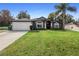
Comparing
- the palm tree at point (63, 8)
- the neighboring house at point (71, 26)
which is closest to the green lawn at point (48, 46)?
the neighboring house at point (71, 26)

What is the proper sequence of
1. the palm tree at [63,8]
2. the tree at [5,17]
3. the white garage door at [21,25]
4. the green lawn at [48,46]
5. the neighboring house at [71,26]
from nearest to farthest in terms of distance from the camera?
the green lawn at [48,46] → the palm tree at [63,8] → the tree at [5,17] → the neighboring house at [71,26] → the white garage door at [21,25]

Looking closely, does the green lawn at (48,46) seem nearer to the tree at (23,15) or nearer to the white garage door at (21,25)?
the white garage door at (21,25)

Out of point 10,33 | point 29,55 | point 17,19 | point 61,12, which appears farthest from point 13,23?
point 29,55

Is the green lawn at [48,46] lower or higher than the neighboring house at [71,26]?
lower

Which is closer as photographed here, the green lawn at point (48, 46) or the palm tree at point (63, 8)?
the green lawn at point (48, 46)

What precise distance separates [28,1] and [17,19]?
6.70ft

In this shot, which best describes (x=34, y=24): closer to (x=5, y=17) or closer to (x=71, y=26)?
(x=5, y=17)

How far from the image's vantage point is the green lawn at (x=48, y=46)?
6.60 m

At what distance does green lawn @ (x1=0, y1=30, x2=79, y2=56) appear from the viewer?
6.60m

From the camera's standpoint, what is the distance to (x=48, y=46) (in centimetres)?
748

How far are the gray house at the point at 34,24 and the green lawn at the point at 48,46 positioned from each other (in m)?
0.27

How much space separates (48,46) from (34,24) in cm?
160

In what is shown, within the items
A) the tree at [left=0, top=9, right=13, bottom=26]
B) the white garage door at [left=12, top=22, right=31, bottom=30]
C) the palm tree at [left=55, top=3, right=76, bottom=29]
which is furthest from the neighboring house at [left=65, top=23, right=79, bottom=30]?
the tree at [left=0, top=9, right=13, bottom=26]

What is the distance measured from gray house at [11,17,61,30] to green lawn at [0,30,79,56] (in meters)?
0.27
